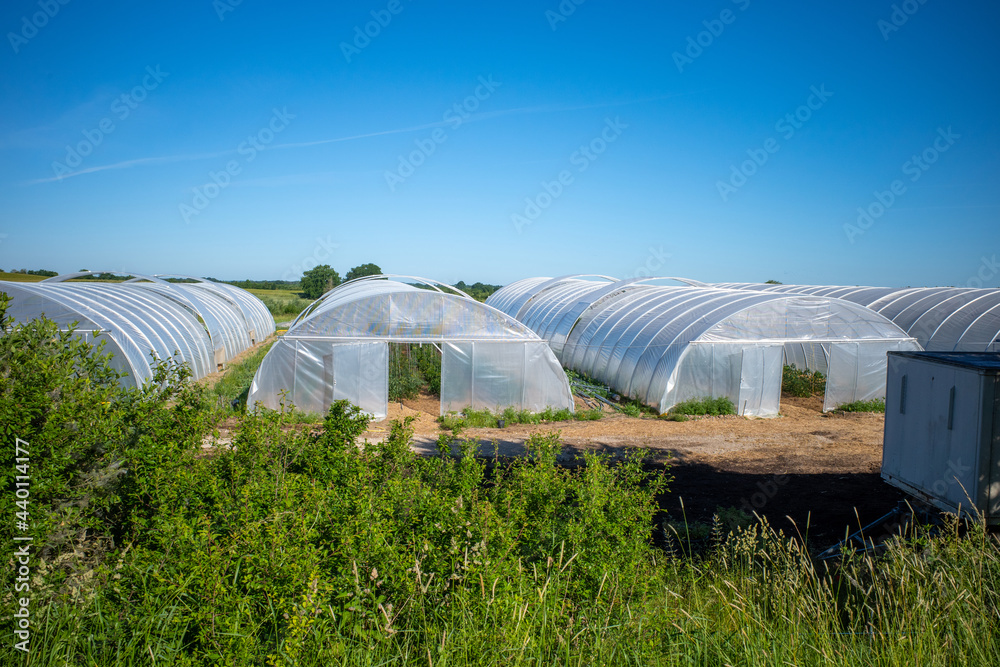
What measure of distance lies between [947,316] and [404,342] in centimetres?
2006

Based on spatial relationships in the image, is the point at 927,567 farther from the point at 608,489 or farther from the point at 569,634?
the point at 569,634

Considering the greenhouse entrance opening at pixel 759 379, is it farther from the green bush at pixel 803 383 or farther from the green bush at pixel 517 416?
the green bush at pixel 517 416

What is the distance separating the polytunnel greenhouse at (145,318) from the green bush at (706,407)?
13.3 meters

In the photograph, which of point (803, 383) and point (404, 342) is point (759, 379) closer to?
point (803, 383)

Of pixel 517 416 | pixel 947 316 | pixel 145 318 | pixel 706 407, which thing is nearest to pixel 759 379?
pixel 706 407

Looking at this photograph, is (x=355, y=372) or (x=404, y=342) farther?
(x=404, y=342)

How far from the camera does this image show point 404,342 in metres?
15.7

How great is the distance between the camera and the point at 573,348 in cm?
2338

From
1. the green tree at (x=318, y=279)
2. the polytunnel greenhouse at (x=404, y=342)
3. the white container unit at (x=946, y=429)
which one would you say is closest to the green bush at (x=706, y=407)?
the polytunnel greenhouse at (x=404, y=342)

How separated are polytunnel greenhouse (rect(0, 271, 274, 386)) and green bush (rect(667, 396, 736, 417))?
43.6 feet

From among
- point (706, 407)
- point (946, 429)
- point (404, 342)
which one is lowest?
point (706, 407)

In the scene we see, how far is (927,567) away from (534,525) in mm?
2997

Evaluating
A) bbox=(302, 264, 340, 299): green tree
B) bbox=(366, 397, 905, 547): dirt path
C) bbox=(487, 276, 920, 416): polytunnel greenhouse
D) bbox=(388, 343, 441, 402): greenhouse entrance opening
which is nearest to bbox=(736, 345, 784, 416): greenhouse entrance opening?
bbox=(487, 276, 920, 416): polytunnel greenhouse

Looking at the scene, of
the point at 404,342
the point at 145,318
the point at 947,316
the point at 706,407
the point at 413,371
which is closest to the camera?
the point at 404,342
